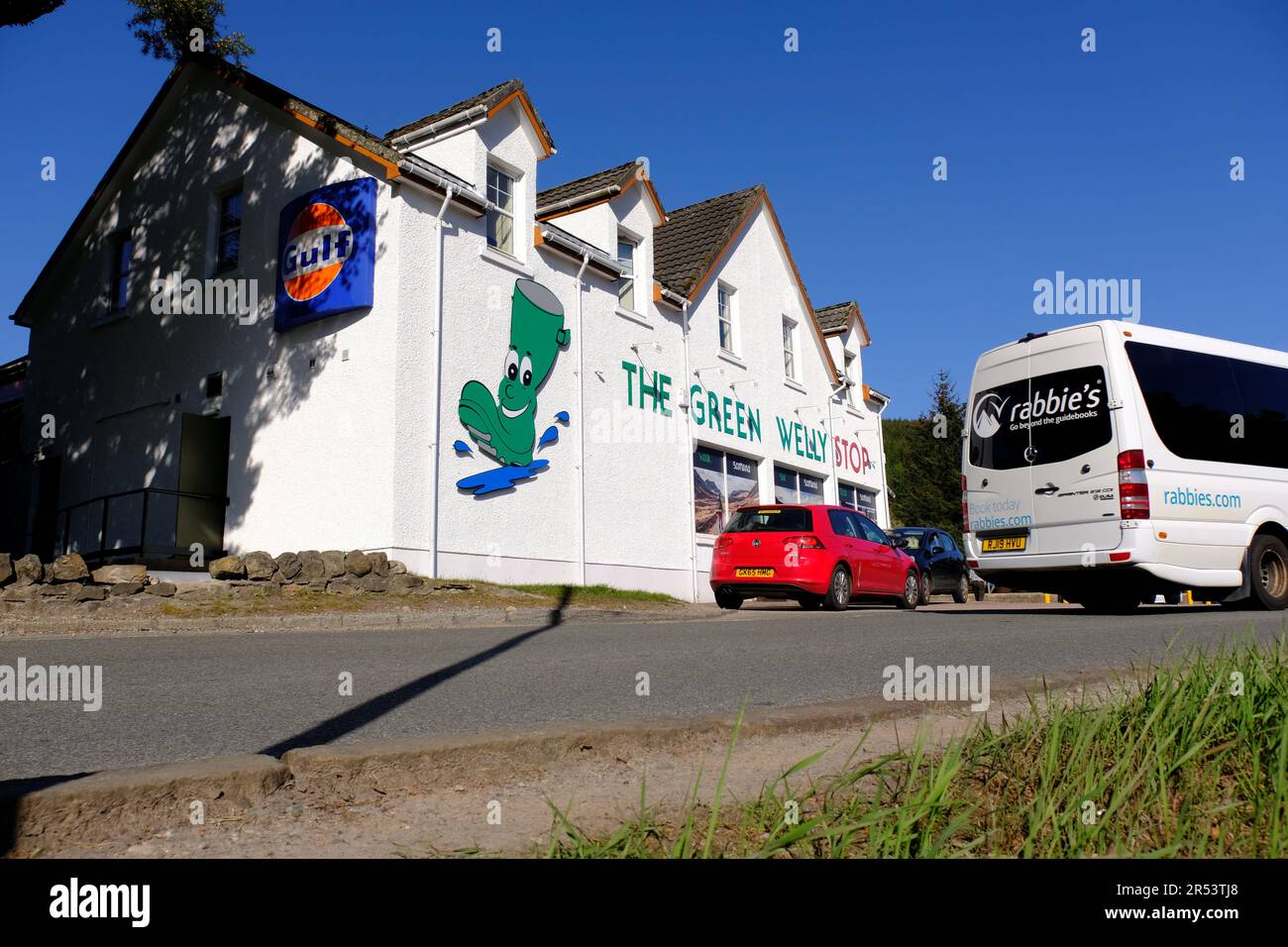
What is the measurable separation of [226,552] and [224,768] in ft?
46.0

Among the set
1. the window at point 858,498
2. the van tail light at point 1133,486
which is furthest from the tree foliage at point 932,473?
the van tail light at point 1133,486

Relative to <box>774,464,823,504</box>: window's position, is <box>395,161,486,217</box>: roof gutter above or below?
above

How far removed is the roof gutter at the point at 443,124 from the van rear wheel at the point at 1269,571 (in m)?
12.7

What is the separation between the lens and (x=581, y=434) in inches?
696

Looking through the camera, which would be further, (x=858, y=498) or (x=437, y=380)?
(x=858, y=498)

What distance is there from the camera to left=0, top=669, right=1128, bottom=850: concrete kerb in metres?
2.93

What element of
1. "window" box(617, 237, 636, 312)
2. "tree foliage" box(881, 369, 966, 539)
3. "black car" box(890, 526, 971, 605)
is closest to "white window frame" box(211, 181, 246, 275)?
"window" box(617, 237, 636, 312)

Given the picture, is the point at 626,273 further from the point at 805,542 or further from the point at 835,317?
the point at 835,317

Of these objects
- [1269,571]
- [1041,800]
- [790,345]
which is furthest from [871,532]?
[1041,800]

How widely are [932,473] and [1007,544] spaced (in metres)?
27.7

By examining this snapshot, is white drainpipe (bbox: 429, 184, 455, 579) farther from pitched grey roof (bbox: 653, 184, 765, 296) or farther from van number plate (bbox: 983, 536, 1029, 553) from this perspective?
van number plate (bbox: 983, 536, 1029, 553)

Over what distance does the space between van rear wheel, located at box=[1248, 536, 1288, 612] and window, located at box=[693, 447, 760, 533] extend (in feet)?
33.7

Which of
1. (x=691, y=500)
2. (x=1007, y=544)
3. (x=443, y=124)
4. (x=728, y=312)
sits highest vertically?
(x=443, y=124)
